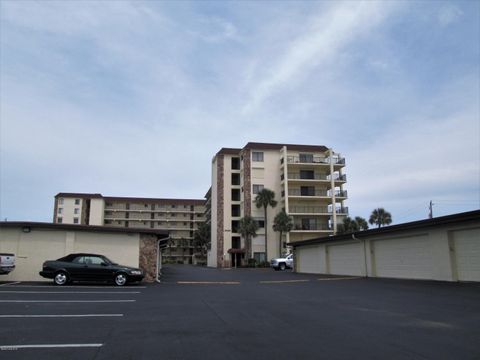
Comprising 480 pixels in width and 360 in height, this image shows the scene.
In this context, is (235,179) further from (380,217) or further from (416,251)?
(416,251)

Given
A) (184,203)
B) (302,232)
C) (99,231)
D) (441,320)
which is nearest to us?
(441,320)

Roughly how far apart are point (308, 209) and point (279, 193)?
5202 millimetres

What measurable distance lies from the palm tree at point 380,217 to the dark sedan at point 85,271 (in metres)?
46.8

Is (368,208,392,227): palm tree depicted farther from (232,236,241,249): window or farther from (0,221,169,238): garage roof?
(0,221,169,238): garage roof

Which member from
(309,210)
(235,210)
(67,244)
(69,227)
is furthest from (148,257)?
(235,210)

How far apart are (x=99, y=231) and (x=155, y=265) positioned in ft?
11.6

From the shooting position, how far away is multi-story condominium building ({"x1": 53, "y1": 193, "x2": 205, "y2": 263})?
3971 inches

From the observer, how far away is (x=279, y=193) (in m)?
65.1

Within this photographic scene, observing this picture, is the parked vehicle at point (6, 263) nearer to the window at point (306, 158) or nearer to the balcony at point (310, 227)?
the balcony at point (310, 227)

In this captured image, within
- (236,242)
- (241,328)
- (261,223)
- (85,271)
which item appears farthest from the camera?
Result: (236,242)

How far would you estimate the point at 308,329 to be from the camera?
8086 mm

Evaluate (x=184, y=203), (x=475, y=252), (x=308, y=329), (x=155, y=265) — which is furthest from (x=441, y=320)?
(x=184, y=203)

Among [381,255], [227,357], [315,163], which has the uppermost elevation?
[315,163]

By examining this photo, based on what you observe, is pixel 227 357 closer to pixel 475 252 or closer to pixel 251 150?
pixel 475 252
